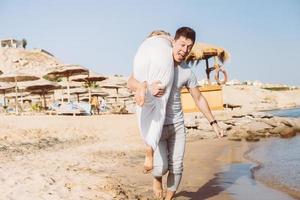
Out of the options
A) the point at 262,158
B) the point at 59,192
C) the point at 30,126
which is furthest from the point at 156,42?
the point at 30,126

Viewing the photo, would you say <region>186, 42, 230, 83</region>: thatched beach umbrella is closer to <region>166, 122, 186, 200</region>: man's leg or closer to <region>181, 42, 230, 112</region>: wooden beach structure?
<region>181, 42, 230, 112</region>: wooden beach structure

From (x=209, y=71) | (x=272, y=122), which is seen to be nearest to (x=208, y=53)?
(x=209, y=71)

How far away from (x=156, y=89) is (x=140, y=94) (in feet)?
0.59

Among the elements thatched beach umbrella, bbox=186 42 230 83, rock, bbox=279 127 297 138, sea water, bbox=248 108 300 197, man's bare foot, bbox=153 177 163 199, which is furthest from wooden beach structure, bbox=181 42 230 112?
man's bare foot, bbox=153 177 163 199

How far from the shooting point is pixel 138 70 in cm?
324

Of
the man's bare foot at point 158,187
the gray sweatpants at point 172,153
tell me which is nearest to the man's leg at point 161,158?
the gray sweatpants at point 172,153

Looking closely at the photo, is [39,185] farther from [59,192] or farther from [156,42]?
[156,42]

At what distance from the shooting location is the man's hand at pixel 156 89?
3.06m

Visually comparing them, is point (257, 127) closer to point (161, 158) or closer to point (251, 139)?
point (251, 139)

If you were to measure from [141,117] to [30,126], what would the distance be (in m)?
10.4

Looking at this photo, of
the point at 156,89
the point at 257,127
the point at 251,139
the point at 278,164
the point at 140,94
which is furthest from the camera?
the point at 257,127

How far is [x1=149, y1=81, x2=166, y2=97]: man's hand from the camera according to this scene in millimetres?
3062

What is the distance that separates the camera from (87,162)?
7.20m

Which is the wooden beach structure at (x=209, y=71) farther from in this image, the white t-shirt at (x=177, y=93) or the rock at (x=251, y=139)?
the white t-shirt at (x=177, y=93)
